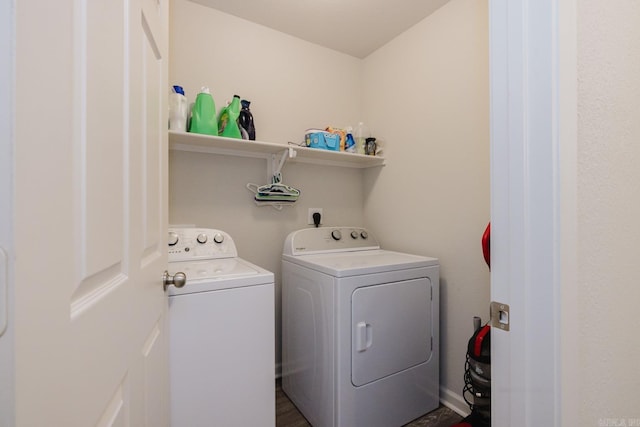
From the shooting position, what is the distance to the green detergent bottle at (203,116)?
5.55ft

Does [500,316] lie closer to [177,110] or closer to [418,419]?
[418,419]

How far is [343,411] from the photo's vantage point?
4.78ft

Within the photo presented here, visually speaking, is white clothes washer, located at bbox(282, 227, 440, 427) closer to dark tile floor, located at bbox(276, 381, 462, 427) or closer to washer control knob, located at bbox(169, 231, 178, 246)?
dark tile floor, located at bbox(276, 381, 462, 427)

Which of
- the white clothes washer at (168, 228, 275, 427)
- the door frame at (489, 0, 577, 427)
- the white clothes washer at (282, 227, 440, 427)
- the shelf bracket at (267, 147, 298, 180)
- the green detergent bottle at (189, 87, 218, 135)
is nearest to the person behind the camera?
the door frame at (489, 0, 577, 427)

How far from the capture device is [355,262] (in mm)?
1712

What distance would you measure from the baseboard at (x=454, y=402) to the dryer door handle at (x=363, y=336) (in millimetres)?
791

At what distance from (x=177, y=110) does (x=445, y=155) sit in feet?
5.60

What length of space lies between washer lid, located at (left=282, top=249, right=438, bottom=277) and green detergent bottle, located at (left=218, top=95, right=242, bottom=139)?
894 mm

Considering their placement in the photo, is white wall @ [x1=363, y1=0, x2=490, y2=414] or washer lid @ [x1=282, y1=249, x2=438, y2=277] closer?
washer lid @ [x1=282, y1=249, x2=438, y2=277]

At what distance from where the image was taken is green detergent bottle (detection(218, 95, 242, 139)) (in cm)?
177

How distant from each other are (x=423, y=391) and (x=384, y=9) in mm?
2518

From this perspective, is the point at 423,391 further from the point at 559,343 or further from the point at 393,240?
the point at 559,343

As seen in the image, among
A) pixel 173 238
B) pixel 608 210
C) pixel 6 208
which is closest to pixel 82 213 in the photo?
pixel 6 208

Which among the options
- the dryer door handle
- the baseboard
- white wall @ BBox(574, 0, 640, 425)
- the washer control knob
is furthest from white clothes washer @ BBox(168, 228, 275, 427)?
the baseboard
